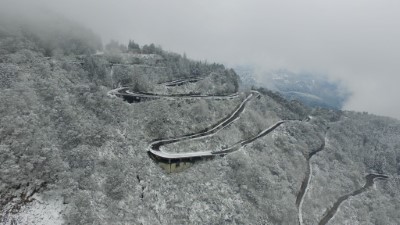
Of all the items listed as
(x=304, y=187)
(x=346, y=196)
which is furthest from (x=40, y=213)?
(x=346, y=196)

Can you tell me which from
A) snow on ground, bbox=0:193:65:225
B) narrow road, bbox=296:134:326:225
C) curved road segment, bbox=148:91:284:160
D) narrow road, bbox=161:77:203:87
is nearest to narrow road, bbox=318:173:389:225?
narrow road, bbox=296:134:326:225

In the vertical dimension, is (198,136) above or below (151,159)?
above

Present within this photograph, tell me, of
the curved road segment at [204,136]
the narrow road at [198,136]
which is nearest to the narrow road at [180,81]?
the narrow road at [198,136]

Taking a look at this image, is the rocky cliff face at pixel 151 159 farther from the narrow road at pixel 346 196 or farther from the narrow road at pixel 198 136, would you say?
the narrow road at pixel 198 136

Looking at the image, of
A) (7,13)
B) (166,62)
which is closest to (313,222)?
(166,62)

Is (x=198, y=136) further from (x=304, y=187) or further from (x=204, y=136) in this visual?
(x=304, y=187)

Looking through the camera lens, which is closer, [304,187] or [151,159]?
[151,159]

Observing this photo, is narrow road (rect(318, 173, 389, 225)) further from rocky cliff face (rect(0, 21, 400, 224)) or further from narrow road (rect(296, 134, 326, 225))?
narrow road (rect(296, 134, 326, 225))

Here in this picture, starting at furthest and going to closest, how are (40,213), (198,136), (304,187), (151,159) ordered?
(304,187) < (198,136) < (151,159) < (40,213)

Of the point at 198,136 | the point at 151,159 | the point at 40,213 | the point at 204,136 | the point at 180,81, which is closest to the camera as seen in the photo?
the point at 40,213
